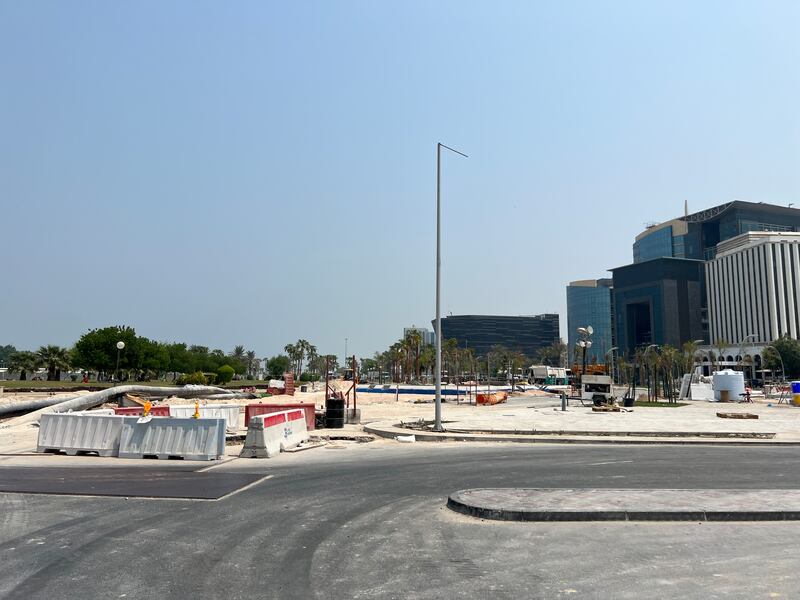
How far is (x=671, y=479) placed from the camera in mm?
13391

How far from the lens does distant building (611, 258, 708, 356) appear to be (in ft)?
567

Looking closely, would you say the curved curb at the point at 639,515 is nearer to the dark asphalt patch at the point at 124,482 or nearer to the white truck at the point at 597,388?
the dark asphalt patch at the point at 124,482

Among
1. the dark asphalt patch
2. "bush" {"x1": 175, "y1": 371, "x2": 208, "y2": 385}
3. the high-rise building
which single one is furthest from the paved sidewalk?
the high-rise building

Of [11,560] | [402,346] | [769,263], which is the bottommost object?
[11,560]

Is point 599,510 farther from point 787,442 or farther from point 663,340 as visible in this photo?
point 663,340

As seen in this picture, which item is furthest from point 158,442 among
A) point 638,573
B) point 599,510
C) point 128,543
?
point 638,573

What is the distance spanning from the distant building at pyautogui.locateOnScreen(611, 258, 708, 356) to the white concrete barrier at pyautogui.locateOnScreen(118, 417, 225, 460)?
556ft

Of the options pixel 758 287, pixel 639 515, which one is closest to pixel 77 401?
pixel 639 515

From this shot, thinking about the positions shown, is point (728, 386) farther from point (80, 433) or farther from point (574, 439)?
point (80, 433)

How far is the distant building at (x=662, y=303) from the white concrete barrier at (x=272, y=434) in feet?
545

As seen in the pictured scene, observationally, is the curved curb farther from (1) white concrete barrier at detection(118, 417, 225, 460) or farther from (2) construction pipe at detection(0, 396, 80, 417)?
(2) construction pipe at detection(0, 396, 80, 417)

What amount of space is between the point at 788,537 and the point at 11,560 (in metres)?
9.71

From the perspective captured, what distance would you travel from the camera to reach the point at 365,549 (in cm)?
791

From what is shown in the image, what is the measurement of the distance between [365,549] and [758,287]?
6657 inches
